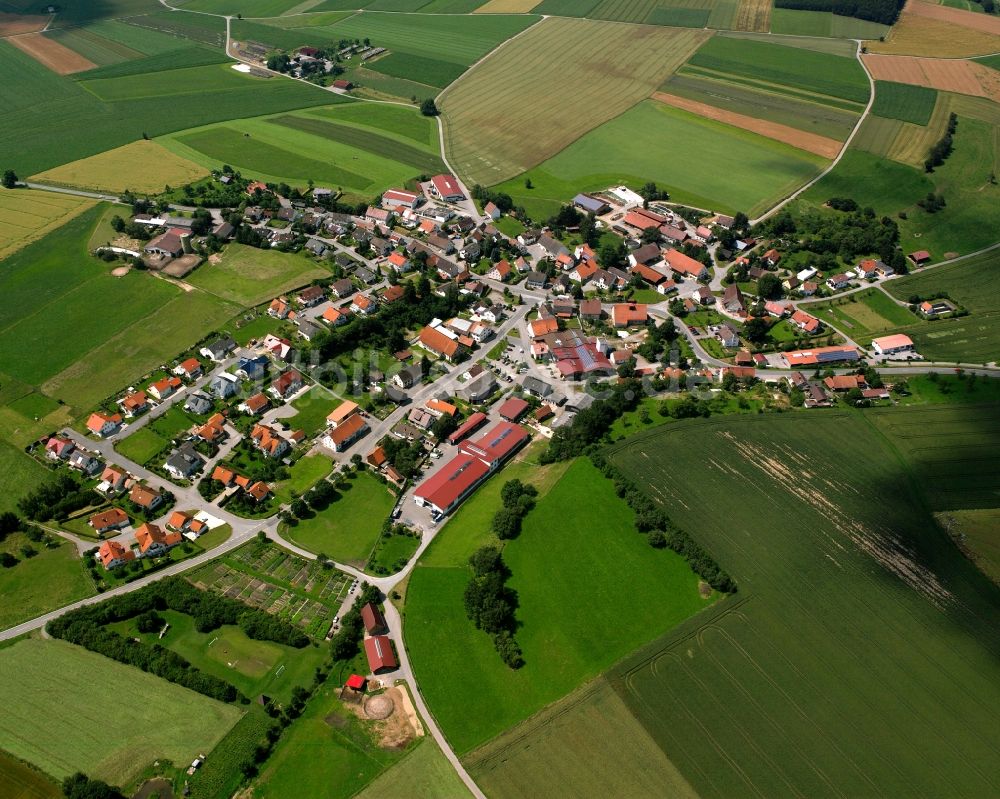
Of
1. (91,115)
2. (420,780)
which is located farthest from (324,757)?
(91,115)

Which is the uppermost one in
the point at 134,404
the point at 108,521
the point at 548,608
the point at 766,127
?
the point at 766,127

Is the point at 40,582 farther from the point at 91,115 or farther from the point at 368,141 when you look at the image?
the point at 91,115

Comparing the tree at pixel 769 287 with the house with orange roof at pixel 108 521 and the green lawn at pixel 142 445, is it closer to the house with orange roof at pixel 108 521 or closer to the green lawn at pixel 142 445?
the green lawn at pixel 142 445

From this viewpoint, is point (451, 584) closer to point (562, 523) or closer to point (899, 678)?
point (562, 523)

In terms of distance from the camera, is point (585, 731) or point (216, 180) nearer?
point (585, 731)

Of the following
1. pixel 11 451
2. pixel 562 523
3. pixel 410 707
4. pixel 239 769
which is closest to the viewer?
pixel 239 769

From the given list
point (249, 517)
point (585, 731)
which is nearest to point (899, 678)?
point (585, 731)

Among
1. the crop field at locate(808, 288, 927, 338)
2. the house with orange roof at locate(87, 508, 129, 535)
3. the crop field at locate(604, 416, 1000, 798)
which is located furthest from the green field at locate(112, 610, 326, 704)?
the crop field at locate(808, 288, 927, 338)
